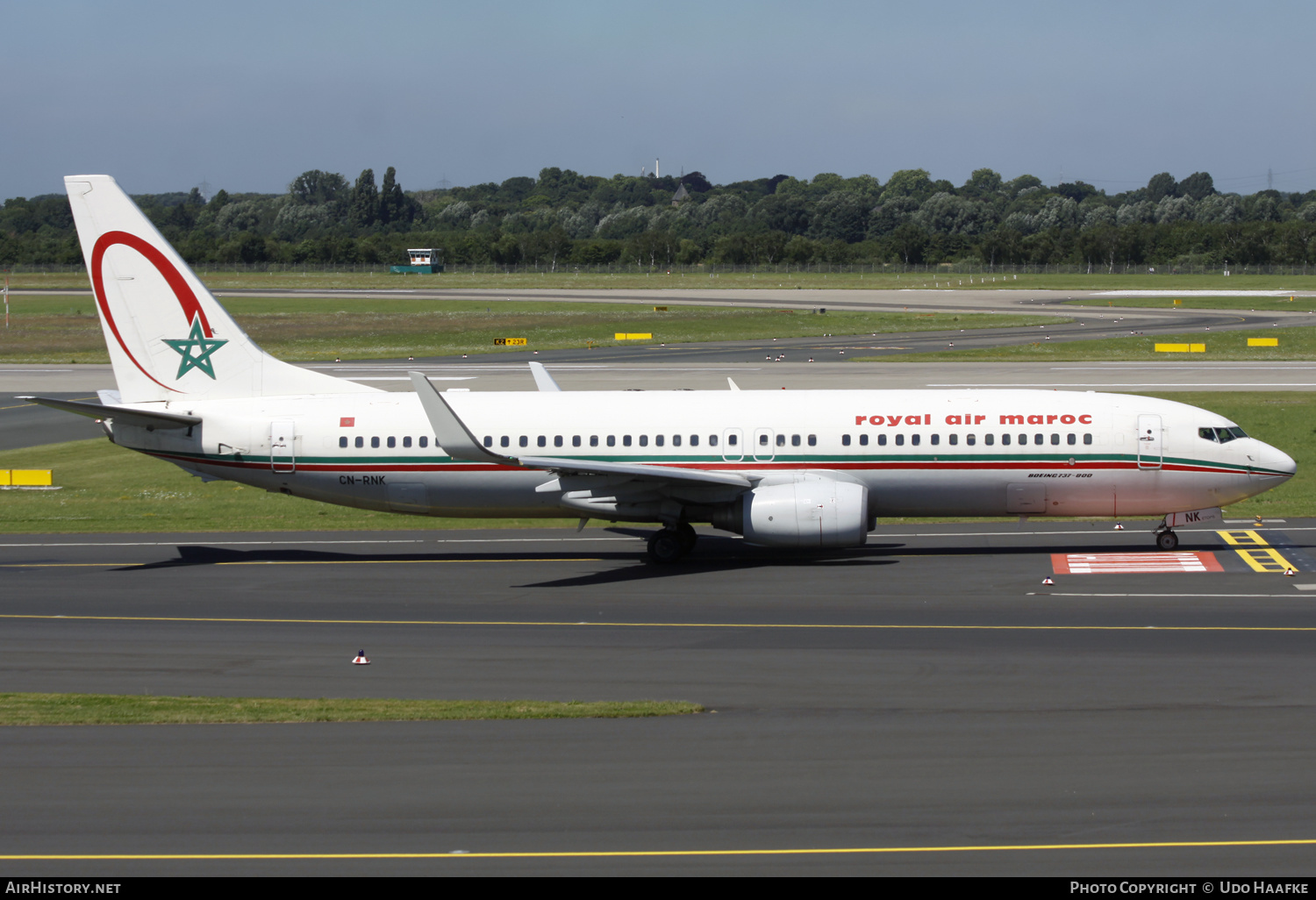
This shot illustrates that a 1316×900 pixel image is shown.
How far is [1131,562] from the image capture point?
101 ft

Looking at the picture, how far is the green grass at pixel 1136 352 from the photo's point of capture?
7831cm

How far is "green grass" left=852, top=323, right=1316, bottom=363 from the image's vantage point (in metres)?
78.3

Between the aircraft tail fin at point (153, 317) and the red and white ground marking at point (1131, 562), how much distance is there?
19.9m

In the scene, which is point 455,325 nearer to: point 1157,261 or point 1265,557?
point 1265,557

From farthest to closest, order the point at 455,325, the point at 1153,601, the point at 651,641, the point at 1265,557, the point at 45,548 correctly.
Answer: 1. the point at 455,325
2. the point at 45,548
3. the point at 1265,557
4. the point at 1153,601
5. the point at 651,641

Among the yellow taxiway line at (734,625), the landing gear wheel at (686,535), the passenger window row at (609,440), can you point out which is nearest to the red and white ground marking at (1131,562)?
the yellow taxiway line at (734,625)

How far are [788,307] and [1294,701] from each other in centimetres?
11101

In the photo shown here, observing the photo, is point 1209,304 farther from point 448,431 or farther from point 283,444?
point 448,431

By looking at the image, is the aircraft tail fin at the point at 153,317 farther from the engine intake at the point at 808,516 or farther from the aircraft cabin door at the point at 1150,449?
the aircraft cabin door at the point at 1150,449

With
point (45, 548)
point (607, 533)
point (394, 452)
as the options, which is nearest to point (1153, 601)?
point (607, 533)

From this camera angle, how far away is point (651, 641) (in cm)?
2438

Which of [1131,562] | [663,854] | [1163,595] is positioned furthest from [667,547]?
[663,854]

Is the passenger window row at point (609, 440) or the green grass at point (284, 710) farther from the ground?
the passenger window row at point (609, 440)

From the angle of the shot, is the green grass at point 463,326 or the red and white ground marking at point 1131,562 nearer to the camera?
the red and white ground marking at point 1131,562
